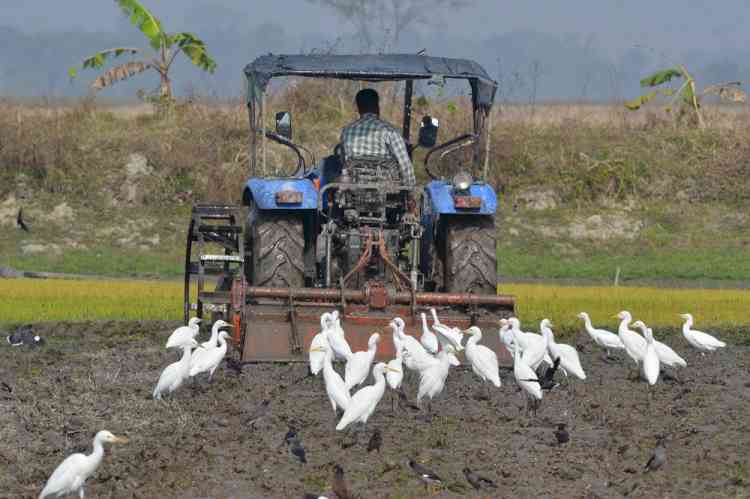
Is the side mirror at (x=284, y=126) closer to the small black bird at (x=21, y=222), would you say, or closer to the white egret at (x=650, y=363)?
the white egret at (x=650, y=363)

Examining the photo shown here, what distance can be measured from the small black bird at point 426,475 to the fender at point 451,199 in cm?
475

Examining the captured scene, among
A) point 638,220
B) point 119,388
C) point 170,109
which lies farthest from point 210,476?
point 170,109

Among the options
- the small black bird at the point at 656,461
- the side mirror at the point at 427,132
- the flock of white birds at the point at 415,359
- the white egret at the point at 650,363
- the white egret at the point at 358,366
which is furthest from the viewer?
the side mirror at the point at 427,132

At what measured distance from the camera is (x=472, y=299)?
1241cm

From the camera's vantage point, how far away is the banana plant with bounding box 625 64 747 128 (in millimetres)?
31766

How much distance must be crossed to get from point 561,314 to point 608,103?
1856 cm

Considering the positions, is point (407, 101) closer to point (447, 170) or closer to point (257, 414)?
point (257, 414)

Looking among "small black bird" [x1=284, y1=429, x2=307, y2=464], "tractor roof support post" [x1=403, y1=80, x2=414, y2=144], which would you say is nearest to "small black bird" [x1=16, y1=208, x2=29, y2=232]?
"tractor roof support post" [x1=403, y1=80, x2=414, y2=144]

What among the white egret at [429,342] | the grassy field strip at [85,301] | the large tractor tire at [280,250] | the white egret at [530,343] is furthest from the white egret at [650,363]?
the grassy field strip at [85,301]

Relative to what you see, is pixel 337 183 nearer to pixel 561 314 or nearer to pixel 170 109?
pixel 561 314

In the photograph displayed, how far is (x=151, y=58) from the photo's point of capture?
32062 mm

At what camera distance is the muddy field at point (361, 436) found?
816 cm

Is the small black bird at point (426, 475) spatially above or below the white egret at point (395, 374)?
below

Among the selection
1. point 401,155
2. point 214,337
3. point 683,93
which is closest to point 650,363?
point 401,155
